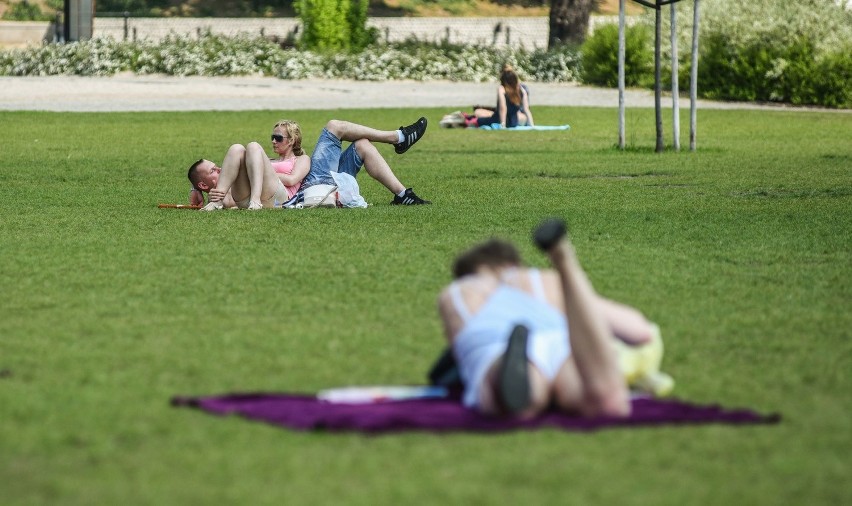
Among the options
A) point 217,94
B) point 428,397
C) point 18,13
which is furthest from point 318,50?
point 428,397

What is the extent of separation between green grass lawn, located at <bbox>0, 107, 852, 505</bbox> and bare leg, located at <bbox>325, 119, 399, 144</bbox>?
2.13 ft

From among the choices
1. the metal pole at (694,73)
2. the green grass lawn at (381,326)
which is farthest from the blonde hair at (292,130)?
the metal pole at (694,73)

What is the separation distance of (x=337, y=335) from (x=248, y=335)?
418mm

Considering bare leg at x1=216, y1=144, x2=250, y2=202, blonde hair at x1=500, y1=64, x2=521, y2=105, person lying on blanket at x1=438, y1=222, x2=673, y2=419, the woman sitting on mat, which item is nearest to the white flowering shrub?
the woman sitting on mat

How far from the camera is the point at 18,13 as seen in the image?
56.4 metres

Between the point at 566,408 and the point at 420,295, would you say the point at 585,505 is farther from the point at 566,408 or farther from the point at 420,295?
the point at 420,295

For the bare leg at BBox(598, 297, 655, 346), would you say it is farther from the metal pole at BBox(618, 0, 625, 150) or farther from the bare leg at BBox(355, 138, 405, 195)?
the metal pole at BBox(618, 0, 625, 150)

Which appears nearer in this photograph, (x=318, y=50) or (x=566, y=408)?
(x=566, y=408)

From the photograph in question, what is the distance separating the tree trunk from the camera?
40094mm

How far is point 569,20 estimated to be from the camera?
40.2m

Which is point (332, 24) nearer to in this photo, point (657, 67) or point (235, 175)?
point (657, 67)

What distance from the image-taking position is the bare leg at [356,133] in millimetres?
12648

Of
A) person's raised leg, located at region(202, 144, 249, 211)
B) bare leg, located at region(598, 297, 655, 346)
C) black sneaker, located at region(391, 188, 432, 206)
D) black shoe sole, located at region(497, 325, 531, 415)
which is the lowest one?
black shoe sole, located at region(497, 325, 531, 415)

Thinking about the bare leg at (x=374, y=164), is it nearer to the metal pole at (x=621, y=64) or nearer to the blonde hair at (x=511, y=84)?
the metal pole at (x=621, y=64)
